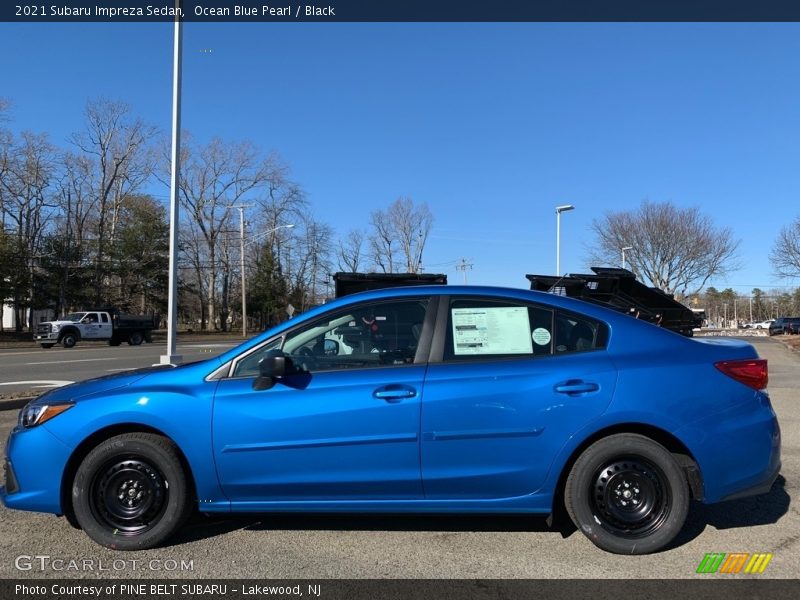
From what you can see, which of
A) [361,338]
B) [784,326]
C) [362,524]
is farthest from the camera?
[784,326]

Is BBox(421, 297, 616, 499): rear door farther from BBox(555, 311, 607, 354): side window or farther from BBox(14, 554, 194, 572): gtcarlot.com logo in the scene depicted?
BBox(14, 554, 194, 572): gtcarlot.com logo

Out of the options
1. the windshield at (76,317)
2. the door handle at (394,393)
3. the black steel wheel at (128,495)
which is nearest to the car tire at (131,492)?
the black steel wheel at (128,495)

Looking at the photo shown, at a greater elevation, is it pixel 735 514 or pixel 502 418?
pixel 502 418

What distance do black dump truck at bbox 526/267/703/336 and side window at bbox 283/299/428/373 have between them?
9.48 metres

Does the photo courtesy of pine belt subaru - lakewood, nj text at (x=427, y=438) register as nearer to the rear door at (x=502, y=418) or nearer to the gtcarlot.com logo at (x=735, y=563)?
the rear door at (x=502, y=418)

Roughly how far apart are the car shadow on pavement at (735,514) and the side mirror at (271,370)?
264 centimetres

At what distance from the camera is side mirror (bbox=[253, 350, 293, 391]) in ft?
11.7

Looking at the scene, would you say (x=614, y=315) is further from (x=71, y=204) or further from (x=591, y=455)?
(x=71, y=204)

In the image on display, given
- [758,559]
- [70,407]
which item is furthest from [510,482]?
[70,407]

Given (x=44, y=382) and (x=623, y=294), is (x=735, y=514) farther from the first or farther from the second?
(x=44, y=382)

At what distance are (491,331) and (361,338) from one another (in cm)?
83

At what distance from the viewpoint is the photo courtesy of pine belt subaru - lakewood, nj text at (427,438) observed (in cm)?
360

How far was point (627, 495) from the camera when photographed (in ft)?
12.1

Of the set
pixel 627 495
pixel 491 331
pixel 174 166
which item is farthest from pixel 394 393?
pixel 174 166
